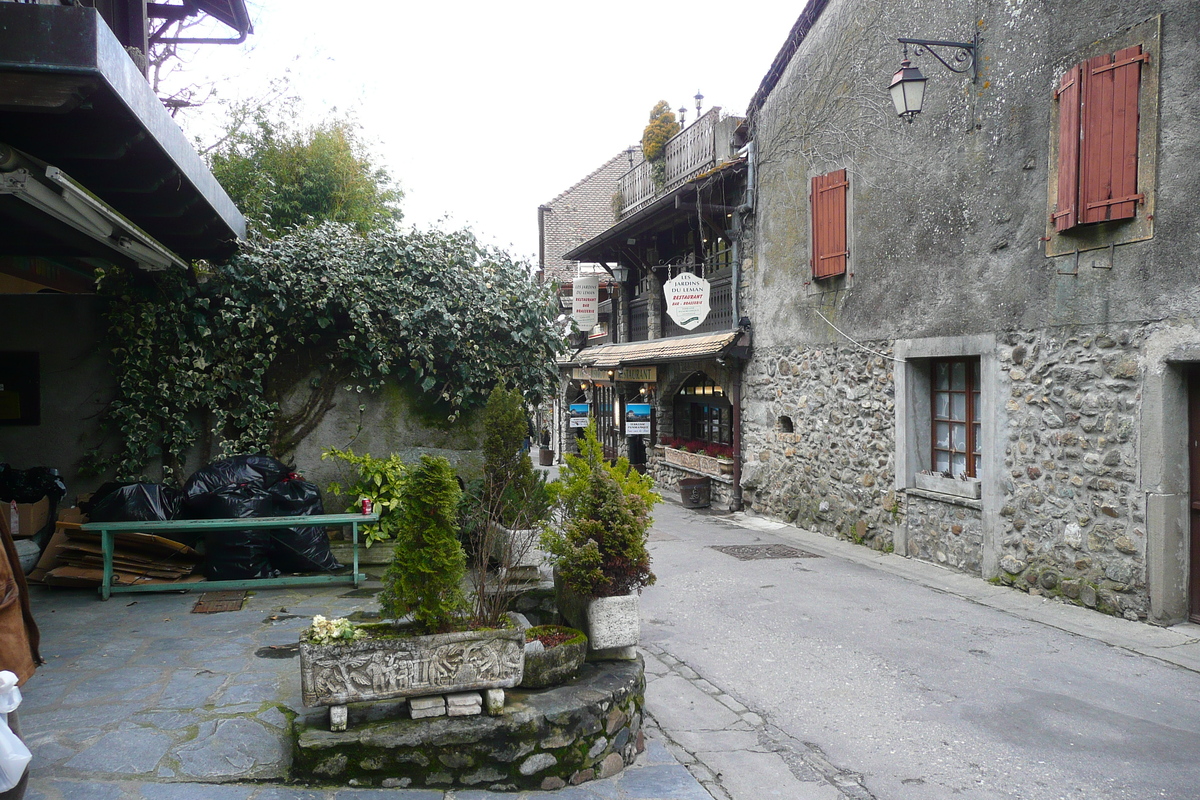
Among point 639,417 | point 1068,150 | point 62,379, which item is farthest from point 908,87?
point 639,417

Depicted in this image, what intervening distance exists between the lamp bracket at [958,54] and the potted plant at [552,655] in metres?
7.19

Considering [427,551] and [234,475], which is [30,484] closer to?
[234,475]

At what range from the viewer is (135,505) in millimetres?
6285

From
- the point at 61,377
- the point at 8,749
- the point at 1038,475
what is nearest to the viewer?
the point at 8,749

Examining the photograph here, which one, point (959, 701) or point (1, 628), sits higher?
point (1, 628)

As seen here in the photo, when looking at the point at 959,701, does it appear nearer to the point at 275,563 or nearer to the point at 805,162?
the point at 275,563

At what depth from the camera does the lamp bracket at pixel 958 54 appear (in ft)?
27.1

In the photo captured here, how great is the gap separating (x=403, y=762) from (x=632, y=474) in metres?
2.16

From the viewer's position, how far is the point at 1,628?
3107 mm

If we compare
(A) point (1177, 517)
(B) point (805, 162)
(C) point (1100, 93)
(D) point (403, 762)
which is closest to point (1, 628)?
(D) point (403, 762)

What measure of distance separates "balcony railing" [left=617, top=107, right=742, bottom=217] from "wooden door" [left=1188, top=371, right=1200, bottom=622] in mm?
9305

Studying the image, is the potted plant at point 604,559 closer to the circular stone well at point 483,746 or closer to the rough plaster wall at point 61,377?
the circular stone well at point 483,746

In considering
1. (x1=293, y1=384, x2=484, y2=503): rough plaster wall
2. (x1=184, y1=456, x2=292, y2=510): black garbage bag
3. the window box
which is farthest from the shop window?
(x1=184, y1=456, x2=292, y2=510): black garbage bag

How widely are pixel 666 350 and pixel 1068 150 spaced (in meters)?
8.68
